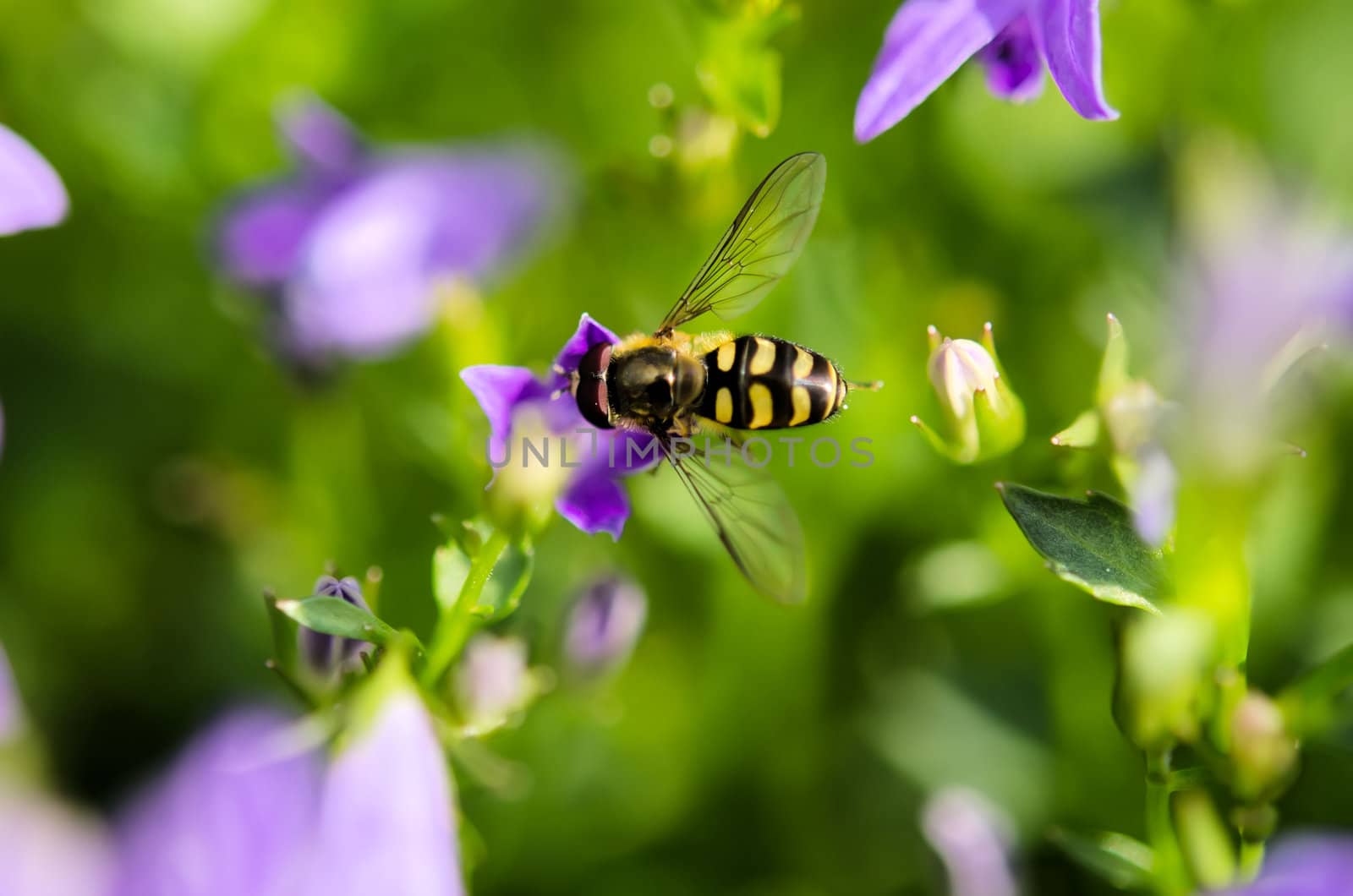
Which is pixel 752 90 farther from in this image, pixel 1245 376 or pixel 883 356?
pixel 1245 376

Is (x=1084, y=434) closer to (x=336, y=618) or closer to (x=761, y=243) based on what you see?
(x=761, y=243)

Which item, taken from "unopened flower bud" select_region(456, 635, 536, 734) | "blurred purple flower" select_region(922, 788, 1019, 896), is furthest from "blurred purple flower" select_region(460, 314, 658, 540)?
"blurred purple flower" select_region(922, 788, 1019, 896)

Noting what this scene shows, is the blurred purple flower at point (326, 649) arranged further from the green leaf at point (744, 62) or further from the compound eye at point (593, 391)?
the green leaf at point (744, 62)

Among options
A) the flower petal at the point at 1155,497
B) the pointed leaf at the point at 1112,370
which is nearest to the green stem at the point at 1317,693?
the flower petal at the point at 1155,497

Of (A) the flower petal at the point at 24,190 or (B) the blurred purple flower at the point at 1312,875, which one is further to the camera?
(A) the flower petal at the point at 24,190

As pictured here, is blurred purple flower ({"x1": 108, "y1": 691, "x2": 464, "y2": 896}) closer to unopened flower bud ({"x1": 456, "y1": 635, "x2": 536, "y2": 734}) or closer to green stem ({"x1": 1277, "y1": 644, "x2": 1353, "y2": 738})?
unopened flower bud ({"x1": 456, "y1": 635, "x2": 536, "y2": 734})
